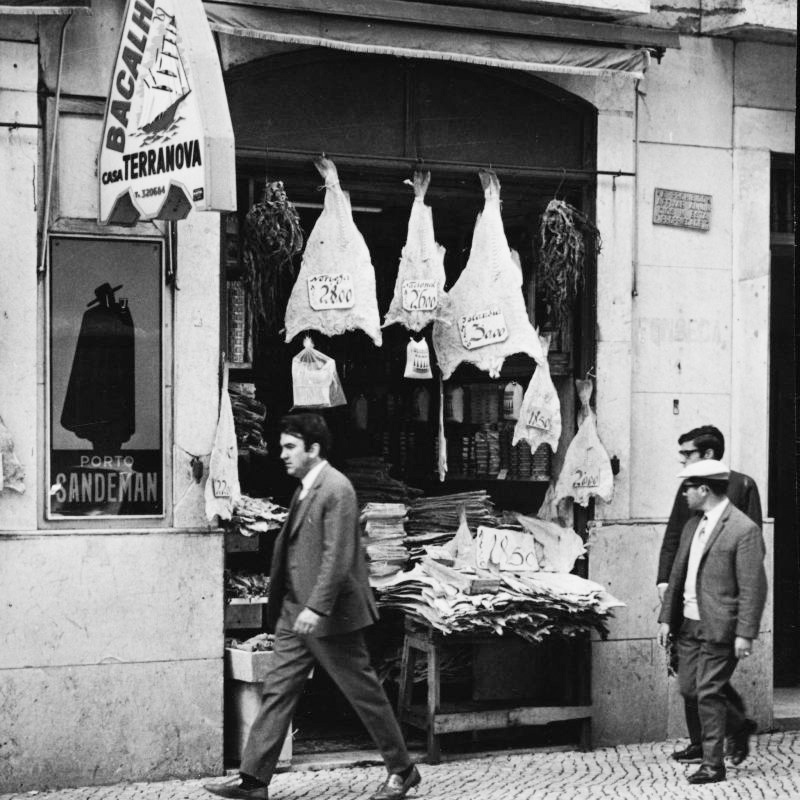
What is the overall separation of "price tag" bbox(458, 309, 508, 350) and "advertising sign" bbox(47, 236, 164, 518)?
188 centimetres

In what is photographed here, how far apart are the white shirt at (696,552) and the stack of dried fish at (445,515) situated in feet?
4.86

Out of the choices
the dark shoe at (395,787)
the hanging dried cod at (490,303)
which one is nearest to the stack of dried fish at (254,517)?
the hanging dried cod at (490,303)

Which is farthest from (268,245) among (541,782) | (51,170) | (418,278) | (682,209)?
(541,782)

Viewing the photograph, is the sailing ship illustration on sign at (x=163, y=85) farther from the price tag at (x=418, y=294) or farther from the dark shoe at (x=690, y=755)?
the dark shoe at (x=690, y=755)

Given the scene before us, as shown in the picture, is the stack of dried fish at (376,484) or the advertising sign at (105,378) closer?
the advertising sign at (105,378)

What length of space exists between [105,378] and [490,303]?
2319mm

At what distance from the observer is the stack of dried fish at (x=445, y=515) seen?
9.17 metres

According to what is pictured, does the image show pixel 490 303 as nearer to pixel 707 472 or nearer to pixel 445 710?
pixel 707 472

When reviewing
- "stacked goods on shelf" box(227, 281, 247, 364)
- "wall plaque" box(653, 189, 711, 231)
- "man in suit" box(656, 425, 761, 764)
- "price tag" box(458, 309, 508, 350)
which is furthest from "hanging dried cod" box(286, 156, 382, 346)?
"wall plaque" box(653, 189, 711, 231)

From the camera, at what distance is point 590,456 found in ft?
29.8

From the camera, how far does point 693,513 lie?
340 inches

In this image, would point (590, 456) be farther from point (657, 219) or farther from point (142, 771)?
point (142, 771)

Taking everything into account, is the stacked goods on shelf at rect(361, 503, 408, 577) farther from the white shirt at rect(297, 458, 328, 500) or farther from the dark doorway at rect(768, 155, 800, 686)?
the dark doorway at rect(768, 155, 800, 686)

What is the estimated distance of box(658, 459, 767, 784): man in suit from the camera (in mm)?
7809
